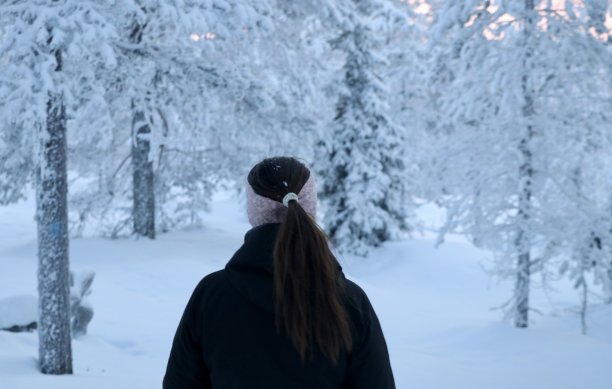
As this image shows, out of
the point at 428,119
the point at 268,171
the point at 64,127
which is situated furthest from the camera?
the point at 428,119

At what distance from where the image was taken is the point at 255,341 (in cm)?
212

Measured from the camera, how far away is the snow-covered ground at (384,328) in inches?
305

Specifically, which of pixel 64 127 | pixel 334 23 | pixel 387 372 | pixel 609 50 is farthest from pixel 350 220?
pixel 387 372

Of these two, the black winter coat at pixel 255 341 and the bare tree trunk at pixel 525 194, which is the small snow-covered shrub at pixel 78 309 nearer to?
the bare tree trunk at pixel 525 194

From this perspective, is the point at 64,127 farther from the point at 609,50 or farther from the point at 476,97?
the point at 609,50

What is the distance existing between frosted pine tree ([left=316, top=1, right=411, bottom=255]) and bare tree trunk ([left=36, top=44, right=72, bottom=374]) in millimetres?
13770

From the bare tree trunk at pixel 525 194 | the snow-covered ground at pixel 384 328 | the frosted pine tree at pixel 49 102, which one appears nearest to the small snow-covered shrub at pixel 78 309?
the snow-covered ground at pixel 384 328

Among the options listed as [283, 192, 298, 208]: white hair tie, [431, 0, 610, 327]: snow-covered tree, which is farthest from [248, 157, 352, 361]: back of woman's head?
[431, 0, 610, 327]: snow-covered tree

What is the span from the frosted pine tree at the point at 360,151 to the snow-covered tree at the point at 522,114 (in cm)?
888

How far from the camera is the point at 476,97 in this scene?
35.9 feet

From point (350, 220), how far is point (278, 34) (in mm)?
8625

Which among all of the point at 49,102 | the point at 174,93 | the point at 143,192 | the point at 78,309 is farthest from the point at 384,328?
the point at 49,102

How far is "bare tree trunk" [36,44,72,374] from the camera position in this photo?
242 inches

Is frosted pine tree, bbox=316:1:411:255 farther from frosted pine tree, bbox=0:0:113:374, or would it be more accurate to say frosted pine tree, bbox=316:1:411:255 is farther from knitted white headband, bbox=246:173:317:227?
knitted white headband, bbox=246:173:317:227
